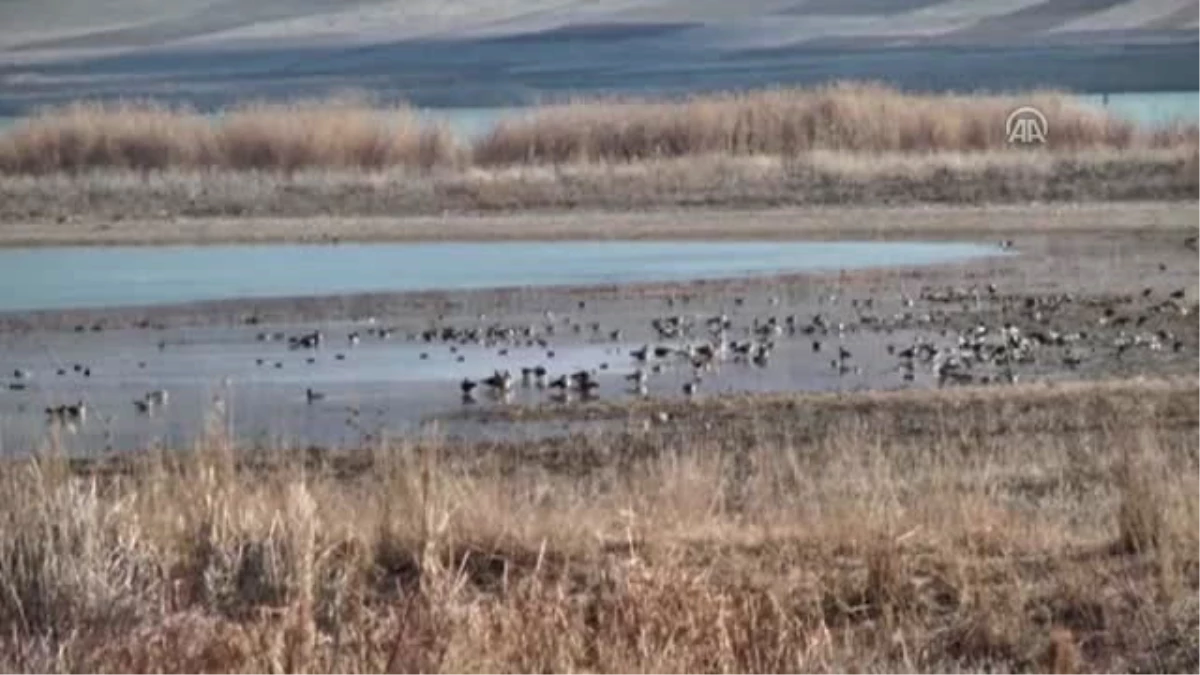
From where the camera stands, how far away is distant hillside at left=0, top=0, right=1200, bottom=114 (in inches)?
3238

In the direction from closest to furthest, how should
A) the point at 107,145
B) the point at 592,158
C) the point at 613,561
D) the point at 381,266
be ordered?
the point at 613,561 < the point at 381,266 < the point at 592,158 < the point at 107,145

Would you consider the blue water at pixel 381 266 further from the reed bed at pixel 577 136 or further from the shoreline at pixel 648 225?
the reed bed at pixel 577 136

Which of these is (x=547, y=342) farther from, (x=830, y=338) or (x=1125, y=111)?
(x=1125, y=111)

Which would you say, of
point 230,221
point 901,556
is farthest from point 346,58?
point 901,556

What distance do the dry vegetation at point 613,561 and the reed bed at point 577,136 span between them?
32079 mm

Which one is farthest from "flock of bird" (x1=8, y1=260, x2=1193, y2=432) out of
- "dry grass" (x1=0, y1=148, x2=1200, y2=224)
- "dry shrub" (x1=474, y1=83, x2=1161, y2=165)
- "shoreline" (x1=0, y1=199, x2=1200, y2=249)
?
"dry shrub" (x1=474, y1=83, x2=1161, y2=165)

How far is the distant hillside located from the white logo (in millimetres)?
23829

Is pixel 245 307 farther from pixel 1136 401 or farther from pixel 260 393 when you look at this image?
pixel 1136 401

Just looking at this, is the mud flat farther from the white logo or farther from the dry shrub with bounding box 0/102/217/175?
the dry shrub with bounding box 0/102/217/175

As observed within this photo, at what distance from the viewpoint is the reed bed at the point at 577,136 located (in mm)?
50188

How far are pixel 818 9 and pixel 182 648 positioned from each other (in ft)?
299

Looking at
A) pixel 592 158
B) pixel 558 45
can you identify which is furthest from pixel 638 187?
pixel 558 45

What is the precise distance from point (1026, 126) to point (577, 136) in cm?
739

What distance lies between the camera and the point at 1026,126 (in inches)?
2008
